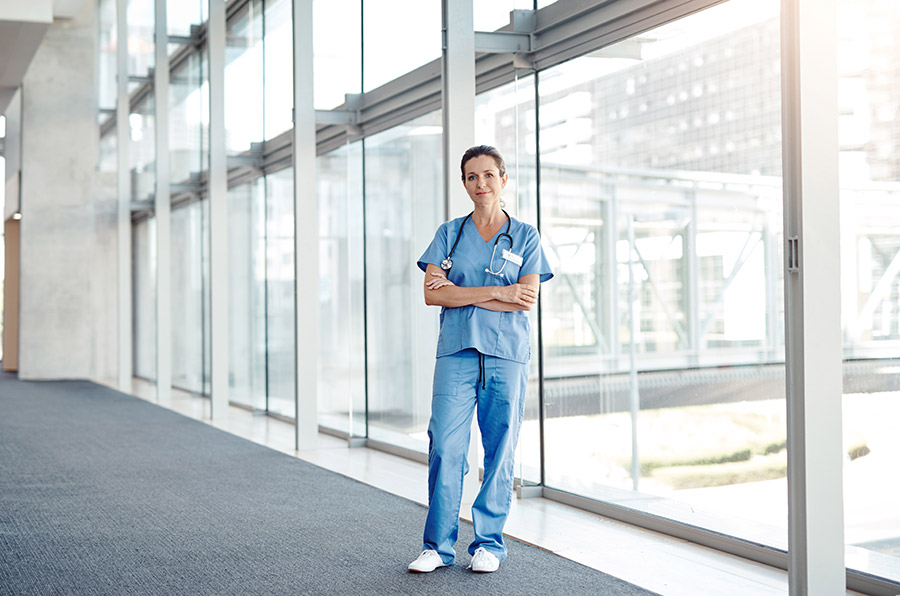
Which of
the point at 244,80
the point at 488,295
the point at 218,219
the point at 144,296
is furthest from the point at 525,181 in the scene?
the point at 144,296

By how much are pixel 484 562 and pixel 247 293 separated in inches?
274

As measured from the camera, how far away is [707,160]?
13.8 ft

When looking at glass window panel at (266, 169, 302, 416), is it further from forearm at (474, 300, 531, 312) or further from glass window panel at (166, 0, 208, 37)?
forearm at (474, 300, 531, 312)

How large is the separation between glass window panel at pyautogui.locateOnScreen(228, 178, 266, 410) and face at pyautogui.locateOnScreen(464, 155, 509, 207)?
6.23 meters

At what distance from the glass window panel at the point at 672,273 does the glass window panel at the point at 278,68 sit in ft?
13.7

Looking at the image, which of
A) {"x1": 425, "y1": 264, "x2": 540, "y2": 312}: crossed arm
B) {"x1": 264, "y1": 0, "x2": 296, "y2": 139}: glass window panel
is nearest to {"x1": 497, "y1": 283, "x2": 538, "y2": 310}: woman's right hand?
{"x1": 425, "y1": 264, "x2": 540, "y2": 312}: crossed arm

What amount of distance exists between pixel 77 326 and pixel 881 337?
1350 centimetres

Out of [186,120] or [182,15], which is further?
[186,120]

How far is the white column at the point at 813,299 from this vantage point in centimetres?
291

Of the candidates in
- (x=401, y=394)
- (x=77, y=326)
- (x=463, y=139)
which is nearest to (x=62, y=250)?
(x=77, y=326)

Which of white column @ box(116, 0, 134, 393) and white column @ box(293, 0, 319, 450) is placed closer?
white column @ box(293, 0, 319, 450)

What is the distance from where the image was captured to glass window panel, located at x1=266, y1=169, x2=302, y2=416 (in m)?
9.14

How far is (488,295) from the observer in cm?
352

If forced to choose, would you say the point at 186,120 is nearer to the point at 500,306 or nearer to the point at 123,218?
the point at 123,218
